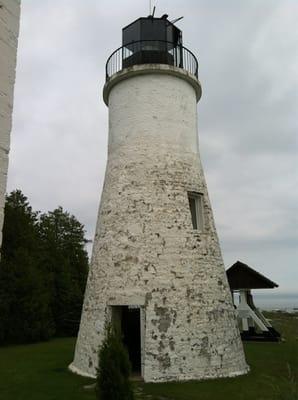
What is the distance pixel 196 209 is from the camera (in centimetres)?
1148

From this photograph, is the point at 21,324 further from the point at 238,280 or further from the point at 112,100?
the point at 112,100

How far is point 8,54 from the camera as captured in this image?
147 inches

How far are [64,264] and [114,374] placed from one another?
19.6 metres

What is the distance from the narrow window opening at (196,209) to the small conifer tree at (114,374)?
208 inches

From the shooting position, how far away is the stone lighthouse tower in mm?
9516

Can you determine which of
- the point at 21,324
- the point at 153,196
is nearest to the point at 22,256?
the point at 21,324

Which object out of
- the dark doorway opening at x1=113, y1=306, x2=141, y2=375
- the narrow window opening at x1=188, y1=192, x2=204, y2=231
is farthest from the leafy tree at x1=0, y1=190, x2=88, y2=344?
the narrow window opening at x1=188, y1=192, x2=204, y2=231

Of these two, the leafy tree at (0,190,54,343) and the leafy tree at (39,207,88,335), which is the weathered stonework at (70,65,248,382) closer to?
the leafy tree at (0,190,54,343)

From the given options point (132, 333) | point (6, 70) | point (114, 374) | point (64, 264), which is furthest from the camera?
point (64, 264)

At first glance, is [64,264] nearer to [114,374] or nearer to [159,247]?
[159,247]

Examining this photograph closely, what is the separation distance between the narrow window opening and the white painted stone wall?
7.85 m

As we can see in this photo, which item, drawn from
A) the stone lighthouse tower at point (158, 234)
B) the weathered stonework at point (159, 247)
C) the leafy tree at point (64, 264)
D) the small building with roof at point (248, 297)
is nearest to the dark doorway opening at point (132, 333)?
the stone lighthouse tower at point (158, 234)

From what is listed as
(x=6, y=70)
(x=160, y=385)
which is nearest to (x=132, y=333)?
(x=160, y=385)

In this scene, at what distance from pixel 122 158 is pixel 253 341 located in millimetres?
11037
